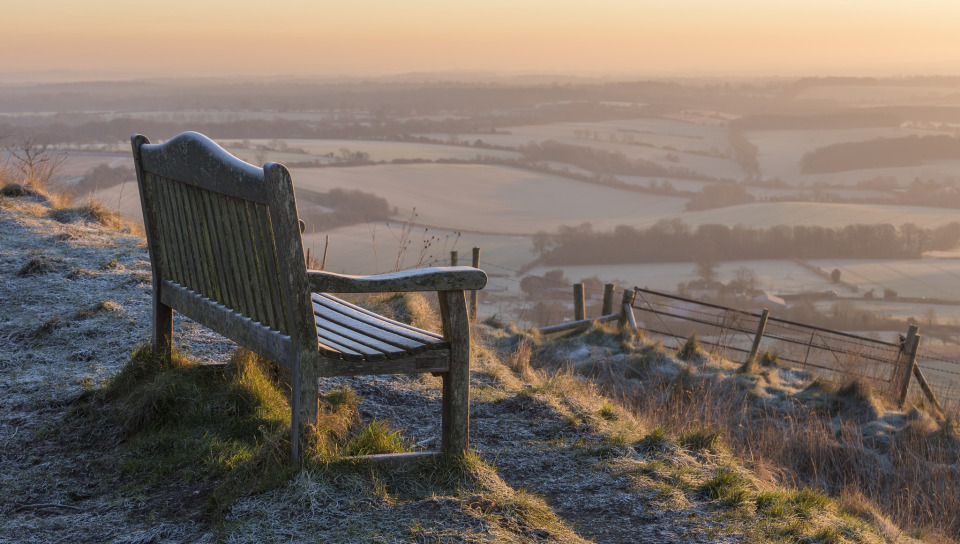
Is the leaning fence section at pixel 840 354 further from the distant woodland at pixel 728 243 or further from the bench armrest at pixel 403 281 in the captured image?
the distant woodland at pixel 728 243

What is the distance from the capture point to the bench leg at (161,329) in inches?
155

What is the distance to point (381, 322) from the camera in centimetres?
347

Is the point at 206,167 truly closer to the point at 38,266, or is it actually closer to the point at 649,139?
the point at 38,266

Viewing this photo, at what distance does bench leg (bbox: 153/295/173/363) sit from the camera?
395 cm

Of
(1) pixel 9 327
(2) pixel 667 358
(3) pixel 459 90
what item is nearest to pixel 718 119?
(3) pixel 459 90

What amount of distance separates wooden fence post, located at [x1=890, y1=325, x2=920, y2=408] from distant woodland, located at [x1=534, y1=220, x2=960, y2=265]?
4043 cm

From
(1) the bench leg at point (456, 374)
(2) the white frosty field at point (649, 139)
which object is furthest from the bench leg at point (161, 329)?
(2) the white frosty field at point (649, 139)

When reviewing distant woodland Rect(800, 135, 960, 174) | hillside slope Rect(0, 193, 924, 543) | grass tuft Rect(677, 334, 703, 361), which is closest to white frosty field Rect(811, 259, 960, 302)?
grass tuft Rect(677, 334, 703, 361)

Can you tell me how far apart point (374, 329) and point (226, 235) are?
2.36ft

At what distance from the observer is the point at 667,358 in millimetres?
11570

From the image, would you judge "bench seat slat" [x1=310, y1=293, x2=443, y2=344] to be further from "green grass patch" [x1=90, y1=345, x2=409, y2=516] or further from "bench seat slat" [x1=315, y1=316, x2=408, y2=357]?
"green grass patch" [x1=90, y1=345, x2=409, y2=516]

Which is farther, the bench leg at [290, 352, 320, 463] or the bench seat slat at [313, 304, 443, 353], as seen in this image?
the bench seat slat at [313, 304, 443, 353]

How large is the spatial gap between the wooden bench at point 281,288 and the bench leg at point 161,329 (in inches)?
16.6

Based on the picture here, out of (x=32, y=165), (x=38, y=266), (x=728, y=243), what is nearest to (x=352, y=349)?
(x=38, y=266)
